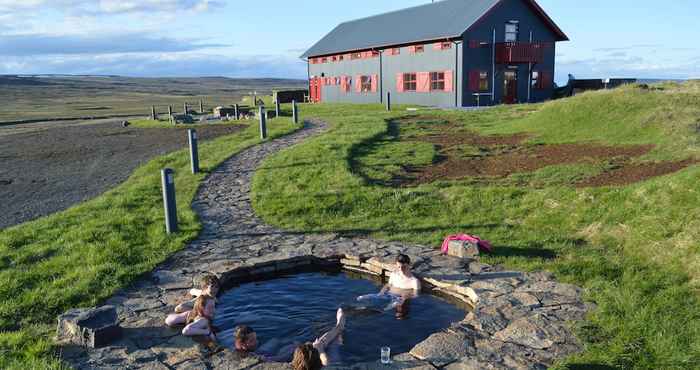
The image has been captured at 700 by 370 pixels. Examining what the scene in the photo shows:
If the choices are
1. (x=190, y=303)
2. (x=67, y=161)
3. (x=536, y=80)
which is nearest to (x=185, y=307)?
(x=190, y=303)

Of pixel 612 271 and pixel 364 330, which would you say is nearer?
pixel 364 330

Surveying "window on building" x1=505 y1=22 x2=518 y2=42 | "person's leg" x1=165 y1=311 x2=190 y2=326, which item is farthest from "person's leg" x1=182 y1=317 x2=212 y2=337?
"window on building" x1=505 y1=22 x2=518 y2=42

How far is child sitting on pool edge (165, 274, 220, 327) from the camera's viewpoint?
18.8 feet

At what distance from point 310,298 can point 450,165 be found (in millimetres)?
7947

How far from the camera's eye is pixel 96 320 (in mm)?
5324

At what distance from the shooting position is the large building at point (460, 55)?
3134 centimetres

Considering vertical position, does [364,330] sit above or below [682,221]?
below

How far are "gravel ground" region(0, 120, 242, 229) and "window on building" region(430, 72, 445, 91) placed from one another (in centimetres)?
1287

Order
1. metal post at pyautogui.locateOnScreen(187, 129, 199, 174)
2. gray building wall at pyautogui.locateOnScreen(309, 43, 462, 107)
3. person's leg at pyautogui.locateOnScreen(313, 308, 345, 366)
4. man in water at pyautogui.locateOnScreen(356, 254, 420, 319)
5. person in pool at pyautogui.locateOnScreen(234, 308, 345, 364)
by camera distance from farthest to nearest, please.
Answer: gray building wall at pyautogui.locateOnScreen(309, 43, 462, 107), metal post at pyautogui.locateOnScreen(187, 129, 199, 174), man in water at pyautogui.locateOnScreen(356, 254, 420, 319), person's leg at pyautogui.locateOnScreen(313, 308, 345, 366), person in pool at pyautogui.locateOnScreen(234, 308, 345, 364)

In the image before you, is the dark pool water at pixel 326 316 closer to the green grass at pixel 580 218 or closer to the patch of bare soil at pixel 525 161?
the green grass at pixel 580 218

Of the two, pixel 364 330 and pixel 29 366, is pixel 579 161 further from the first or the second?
pixel 29 366

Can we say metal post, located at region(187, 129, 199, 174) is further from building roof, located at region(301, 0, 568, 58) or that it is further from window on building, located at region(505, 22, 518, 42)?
window on building, located at region(505, 22, 518, 42)

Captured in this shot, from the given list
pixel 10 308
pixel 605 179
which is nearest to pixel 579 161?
pixel 605 179

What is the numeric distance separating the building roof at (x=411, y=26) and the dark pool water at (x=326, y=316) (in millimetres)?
25847
